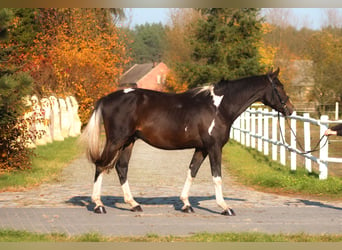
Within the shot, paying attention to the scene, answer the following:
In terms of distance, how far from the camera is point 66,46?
3781 cm

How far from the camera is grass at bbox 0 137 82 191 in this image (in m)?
13.9

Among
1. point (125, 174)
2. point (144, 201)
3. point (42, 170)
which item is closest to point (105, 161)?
point (125, 174)

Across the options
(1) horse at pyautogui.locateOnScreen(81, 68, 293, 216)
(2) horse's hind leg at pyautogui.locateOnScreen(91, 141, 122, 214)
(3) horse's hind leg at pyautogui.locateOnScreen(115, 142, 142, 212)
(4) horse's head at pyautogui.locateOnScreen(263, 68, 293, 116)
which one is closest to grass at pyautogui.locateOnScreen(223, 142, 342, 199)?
(4) horse's head at pyautogui.locateOnScreen(263, 68, 293, 116)

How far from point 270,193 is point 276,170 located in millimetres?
3618

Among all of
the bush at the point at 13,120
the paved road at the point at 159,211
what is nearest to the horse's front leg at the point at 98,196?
the paved road at the point at 159,211

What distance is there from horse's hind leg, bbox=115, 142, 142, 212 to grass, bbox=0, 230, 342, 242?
2438 mm

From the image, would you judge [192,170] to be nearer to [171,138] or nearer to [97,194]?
[171,138]

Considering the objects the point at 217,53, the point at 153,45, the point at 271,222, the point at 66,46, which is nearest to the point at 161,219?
the point at 271,222

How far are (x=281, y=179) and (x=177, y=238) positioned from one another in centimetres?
617

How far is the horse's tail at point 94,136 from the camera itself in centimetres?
1073

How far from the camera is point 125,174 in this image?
10938 mm

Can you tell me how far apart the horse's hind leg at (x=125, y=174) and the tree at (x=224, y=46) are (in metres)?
39.0

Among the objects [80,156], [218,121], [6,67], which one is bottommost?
[80,156]

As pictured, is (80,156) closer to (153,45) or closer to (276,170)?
(276,170)
